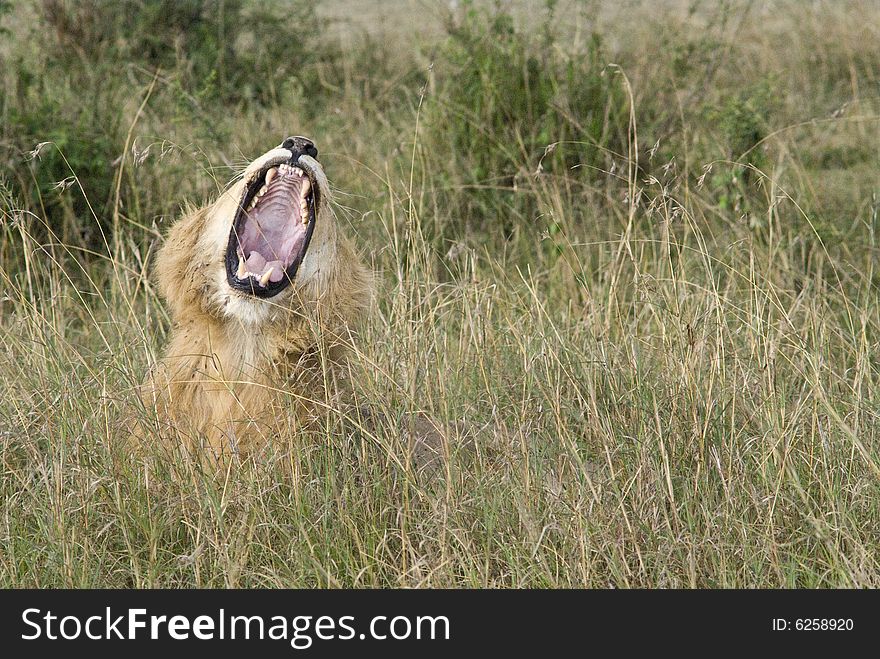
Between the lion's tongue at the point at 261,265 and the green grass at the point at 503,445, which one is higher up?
the lion's tongue at the point at 261,265

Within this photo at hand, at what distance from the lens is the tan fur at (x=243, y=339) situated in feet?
12.3

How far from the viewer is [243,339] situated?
3824 millimetres

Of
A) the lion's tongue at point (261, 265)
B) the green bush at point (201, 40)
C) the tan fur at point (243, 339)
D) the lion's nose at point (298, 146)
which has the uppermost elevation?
the lion's nose at point (298, 146)

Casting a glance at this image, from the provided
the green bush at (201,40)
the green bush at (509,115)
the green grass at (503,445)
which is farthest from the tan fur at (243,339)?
the green bush at (201,40)

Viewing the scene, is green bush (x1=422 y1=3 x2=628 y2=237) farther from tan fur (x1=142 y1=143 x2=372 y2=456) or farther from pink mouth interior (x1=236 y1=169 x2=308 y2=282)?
tan fur (x1=142 y1=143 x2=372 y2=456)

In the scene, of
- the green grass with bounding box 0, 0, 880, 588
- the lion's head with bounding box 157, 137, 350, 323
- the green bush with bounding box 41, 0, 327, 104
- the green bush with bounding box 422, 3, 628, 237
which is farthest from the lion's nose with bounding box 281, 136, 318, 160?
the green bush with bounding box 41, 0, 327, 104

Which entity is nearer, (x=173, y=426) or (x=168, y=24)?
(x=173, y=426)

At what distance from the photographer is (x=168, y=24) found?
827 cm

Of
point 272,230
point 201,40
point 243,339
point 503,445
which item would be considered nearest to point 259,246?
point 272,230

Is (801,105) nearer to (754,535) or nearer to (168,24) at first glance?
(168,24)

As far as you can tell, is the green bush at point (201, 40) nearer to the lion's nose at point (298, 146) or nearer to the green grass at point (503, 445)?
the green grass at point (503, 445)

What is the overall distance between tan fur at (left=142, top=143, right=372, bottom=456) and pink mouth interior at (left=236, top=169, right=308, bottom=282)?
6cm

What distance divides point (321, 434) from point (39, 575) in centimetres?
88
